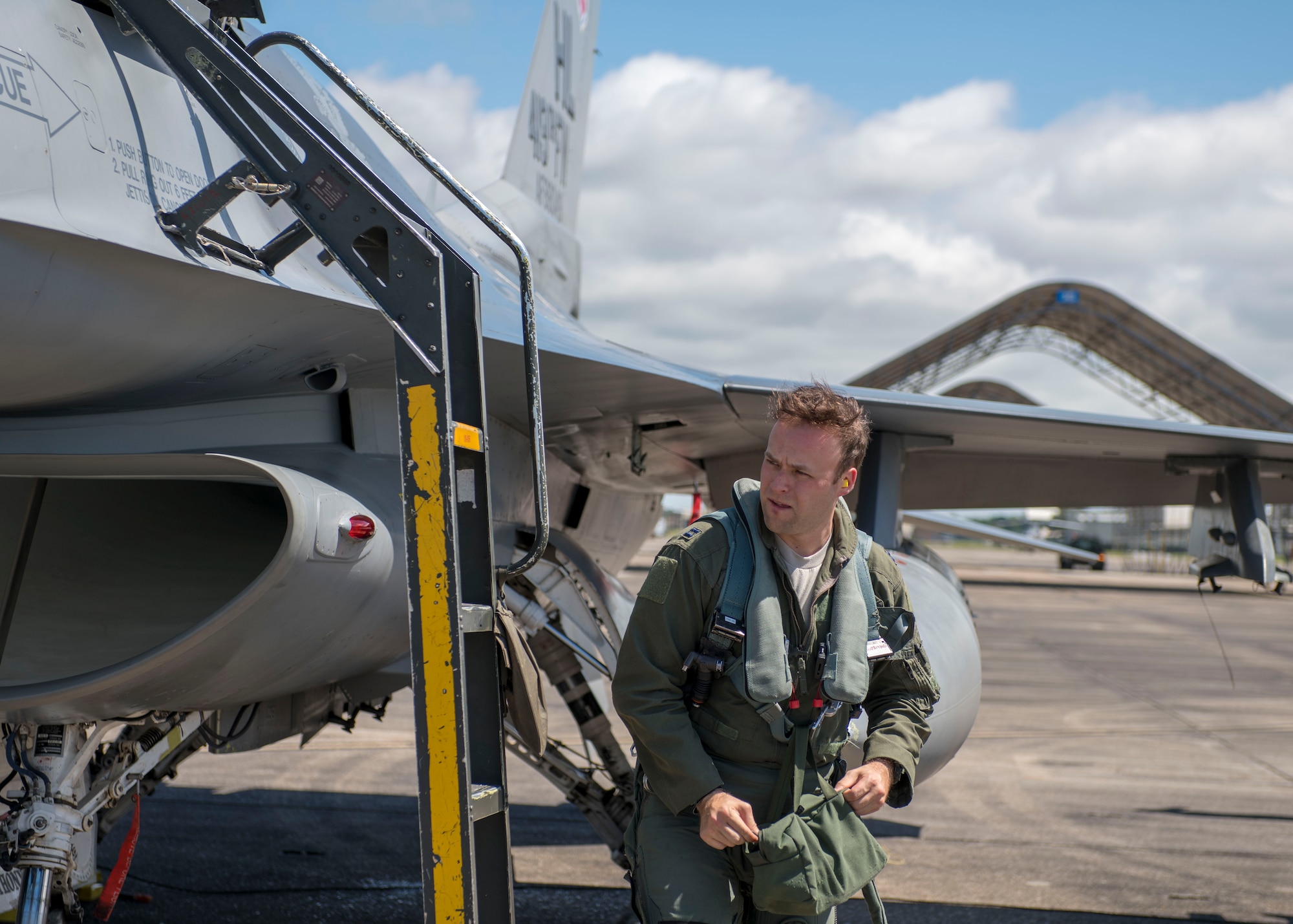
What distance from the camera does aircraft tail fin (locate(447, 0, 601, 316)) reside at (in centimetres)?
721

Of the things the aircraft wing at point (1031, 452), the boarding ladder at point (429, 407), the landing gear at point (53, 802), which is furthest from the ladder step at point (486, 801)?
the aircraft wing at point (1031, 452)

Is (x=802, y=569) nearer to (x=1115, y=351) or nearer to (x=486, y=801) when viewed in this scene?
(x=486, y=801)

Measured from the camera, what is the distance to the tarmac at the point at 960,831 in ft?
16.3

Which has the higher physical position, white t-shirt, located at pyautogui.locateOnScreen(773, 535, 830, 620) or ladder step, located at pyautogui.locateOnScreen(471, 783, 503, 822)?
white t-shirt, located at pyautogui.locateOnScreen(773, 535, 830, 620)

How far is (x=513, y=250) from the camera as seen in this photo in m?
2.92

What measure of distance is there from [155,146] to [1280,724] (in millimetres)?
10856

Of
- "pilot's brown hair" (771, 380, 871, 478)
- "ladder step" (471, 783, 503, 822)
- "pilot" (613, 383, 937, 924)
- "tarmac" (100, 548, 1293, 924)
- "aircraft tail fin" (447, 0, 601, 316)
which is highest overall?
"aircraft tail fin" (447, 0, 601, 316)

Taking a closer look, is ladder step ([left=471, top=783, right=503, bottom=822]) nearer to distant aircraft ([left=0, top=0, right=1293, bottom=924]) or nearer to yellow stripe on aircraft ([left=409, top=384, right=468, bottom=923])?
yellow stripe on aircraft ([left=409, top=384, right=468, bottom=923])

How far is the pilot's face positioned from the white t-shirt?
0.24 ft

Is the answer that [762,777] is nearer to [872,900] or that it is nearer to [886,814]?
[872,900]

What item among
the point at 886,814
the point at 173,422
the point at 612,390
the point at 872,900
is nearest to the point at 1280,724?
the point at 886,814

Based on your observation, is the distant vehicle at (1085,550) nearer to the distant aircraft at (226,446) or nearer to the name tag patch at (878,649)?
the distant aircraft at (226,446)

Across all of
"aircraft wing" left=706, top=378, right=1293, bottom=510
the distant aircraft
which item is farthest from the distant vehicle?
the distant aircraft

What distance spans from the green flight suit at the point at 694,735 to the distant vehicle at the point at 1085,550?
136ft
